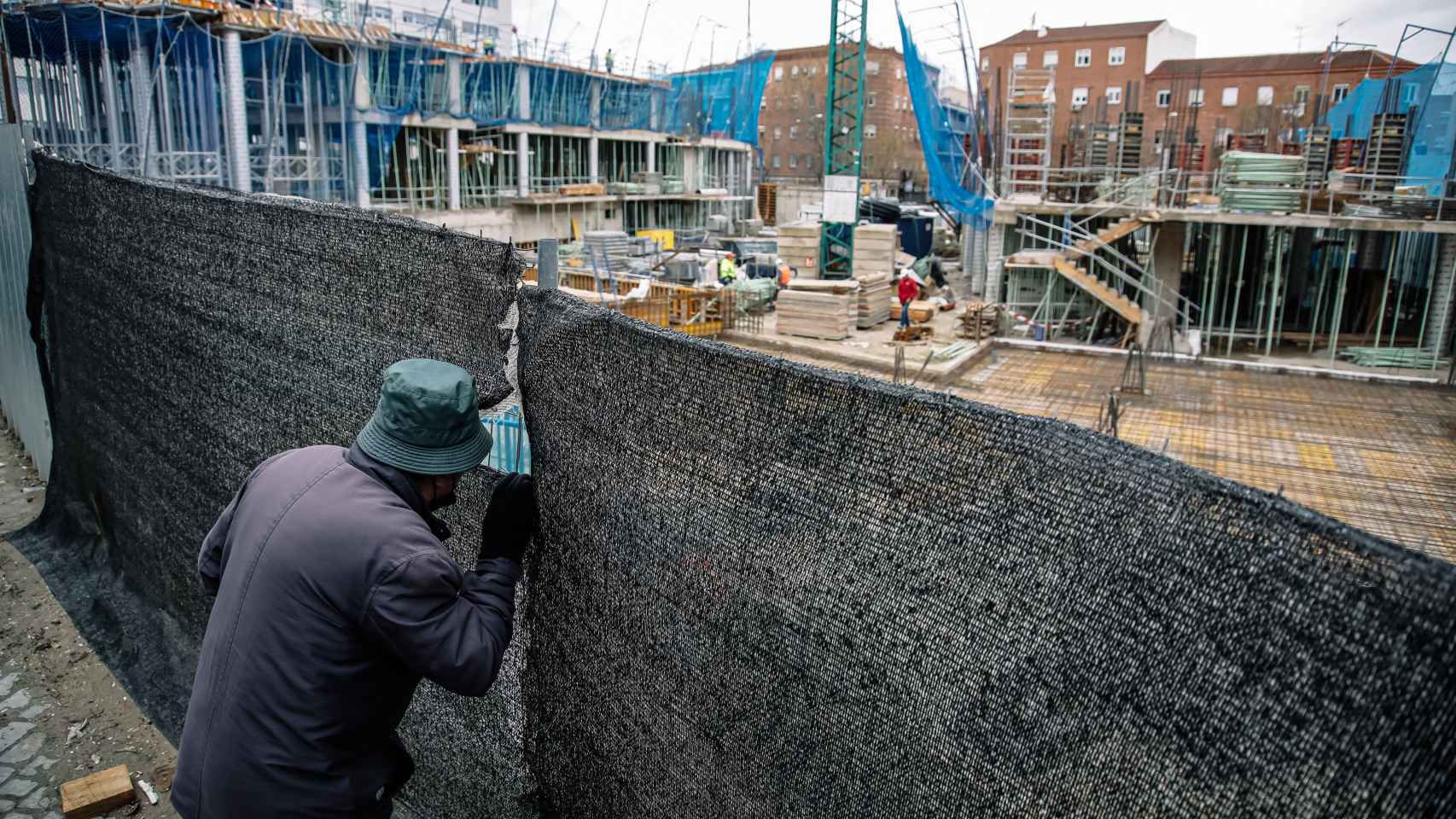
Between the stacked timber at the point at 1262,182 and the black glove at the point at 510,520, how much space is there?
2351 centimetres

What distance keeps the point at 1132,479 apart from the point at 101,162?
96.9 feet

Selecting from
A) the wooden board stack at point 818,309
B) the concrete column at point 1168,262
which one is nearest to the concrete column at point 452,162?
the wooden board stack at point 818,309

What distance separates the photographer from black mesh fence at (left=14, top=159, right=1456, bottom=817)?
1.34m

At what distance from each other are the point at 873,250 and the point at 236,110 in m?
18.1

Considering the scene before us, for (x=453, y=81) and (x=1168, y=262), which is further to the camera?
(x=453, y=81)

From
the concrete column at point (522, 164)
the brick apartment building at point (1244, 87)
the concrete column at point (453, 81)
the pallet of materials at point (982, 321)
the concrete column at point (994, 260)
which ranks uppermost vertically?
the brick apartment building at point (1244, 87)

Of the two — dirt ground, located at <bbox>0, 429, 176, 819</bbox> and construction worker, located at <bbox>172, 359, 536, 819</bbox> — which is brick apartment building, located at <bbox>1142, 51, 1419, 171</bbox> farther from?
construction worker, located at <bbox>172, 359, 536, 819</bbox>

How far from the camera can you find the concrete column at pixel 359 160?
3172 centimetres

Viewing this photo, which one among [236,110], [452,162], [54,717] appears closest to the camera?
[54,717]

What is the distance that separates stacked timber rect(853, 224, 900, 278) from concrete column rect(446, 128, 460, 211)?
18463 millimetres

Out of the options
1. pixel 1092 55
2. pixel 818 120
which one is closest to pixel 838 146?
pixel 1092 55

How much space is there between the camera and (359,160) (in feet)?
106

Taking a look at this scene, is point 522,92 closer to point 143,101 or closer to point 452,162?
point 452,162

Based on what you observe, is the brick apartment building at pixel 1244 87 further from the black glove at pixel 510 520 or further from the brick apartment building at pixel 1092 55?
the black glove at pixel 510 520
